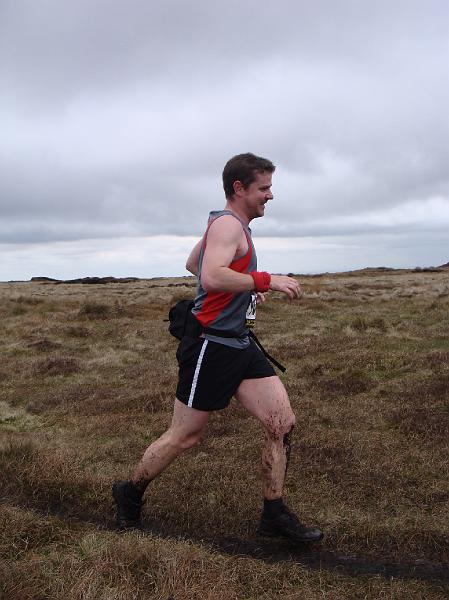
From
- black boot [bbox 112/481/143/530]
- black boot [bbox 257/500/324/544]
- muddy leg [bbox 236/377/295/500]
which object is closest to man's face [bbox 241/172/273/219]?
muddy leg [bbox 236/377/295/500]

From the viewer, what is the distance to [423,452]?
5.86 m

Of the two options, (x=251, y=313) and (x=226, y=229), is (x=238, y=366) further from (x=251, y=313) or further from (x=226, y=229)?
(x=226, y=229)

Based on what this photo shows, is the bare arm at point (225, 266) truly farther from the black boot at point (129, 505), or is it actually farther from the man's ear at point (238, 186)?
the black boot at point (129, 505)

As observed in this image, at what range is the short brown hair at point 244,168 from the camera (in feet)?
13.0

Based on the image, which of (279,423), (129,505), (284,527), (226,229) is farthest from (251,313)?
(129,505)

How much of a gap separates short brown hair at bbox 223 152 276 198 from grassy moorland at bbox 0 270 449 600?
2.57m

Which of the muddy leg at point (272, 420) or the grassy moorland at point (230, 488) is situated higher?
the muddy leg at point (272, 420)

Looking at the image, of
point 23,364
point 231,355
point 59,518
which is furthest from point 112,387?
point 231,355

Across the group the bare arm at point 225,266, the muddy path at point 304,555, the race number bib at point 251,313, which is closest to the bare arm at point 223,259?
the bare arm at point 225,266

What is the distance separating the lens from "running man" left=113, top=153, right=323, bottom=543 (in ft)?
13.0

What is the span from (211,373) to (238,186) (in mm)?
1377

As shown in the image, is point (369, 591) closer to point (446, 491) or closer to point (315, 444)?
point (446, 491)

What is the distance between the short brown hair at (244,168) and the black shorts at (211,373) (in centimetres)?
115

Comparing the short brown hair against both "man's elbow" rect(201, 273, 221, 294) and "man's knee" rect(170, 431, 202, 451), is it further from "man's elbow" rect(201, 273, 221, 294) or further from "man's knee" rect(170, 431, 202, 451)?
"man's knee" rect(170, 431, 202, 451)
